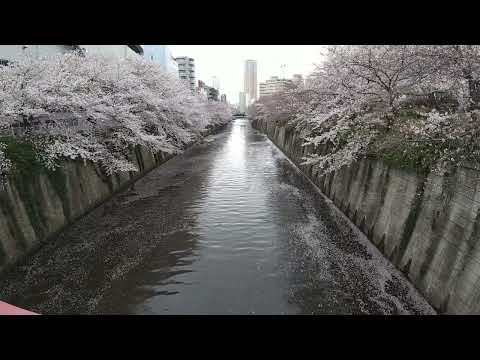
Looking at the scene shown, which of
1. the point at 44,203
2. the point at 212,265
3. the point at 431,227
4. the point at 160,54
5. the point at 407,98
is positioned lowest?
the point at 212,265

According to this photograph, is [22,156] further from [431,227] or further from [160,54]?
[160,54]

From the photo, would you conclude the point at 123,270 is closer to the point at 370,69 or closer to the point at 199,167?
the point at 370,69

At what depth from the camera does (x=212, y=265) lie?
419 inches

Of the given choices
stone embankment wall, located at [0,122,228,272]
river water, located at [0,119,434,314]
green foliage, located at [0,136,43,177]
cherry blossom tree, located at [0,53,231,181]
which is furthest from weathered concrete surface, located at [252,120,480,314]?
green foliage, located at [0,136,43,177]

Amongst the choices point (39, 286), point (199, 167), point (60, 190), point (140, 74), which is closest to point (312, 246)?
point (39, 286)

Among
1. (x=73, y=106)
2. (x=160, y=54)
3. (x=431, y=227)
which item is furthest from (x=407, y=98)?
(x=160, y=54)

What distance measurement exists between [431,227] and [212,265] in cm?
694

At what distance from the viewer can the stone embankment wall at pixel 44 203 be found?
1019cm

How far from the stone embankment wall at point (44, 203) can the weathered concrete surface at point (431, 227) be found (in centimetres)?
1278

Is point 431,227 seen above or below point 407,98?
below

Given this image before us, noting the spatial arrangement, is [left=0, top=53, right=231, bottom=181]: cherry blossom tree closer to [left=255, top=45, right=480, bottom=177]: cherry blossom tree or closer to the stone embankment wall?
the stone embankment wall

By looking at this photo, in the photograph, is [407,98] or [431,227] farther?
[407,98]

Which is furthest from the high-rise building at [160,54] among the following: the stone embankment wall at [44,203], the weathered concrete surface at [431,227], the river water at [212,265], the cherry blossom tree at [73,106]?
the weathered concrete surface at [431,227]

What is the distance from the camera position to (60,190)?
1334 centimetres
